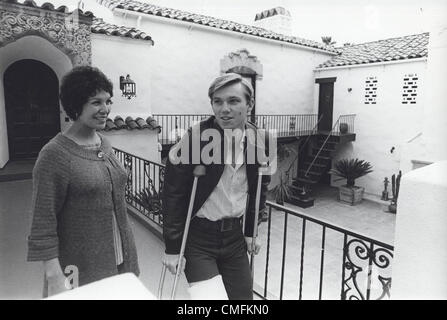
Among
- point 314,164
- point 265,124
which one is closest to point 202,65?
point 265,124

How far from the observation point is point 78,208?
1786 mm

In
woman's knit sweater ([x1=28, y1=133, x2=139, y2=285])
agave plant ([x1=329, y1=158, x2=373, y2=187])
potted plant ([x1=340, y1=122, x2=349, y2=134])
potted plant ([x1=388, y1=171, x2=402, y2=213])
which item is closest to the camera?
woman's knit sweater ([x1=28, y1=133, x2=139, y2=285])

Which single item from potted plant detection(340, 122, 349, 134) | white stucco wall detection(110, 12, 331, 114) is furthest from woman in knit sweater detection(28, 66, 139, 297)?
potted plant detection(340, 122, 349, 134)

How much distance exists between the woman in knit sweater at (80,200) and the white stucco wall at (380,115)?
13.3 m

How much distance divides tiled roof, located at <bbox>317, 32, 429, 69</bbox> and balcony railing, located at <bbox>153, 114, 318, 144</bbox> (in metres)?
2.80

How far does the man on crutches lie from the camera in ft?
6.27

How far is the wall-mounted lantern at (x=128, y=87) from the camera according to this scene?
8.01 meters

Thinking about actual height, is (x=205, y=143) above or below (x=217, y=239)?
above

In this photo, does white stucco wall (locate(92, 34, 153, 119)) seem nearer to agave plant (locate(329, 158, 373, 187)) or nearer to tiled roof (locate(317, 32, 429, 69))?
agave plant (locate(329, 158, 373, 187))

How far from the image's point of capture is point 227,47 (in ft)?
42.4

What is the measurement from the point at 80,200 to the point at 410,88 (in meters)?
13.9
